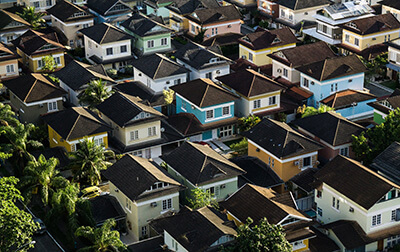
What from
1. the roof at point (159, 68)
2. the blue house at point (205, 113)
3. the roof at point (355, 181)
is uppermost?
the roof at point (355, 181)

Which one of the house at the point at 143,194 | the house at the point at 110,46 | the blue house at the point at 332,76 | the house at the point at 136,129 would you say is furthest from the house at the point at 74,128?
the blue house at the point at 332,76

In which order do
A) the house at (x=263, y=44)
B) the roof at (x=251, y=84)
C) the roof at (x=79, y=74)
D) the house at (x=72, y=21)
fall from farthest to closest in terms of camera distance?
the house at (x=72, y=21) → the house at (x=263, y=44) → the roof at (x=79, y=74) → the roof at (x=251, y=84)

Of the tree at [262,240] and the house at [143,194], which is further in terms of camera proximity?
the house at [143,194]

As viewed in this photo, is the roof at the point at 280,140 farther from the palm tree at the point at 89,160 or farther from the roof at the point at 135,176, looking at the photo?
the palm tree at the point at 89,160

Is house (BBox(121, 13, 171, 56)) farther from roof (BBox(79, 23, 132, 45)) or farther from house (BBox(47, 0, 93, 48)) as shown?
house (BBox(47, 0, 93, 48))

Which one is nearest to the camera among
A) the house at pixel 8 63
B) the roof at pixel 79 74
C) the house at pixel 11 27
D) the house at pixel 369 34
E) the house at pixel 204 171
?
the house at pixel 204 171

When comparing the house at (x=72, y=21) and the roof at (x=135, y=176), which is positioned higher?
the roof at (x=135, y=176)
